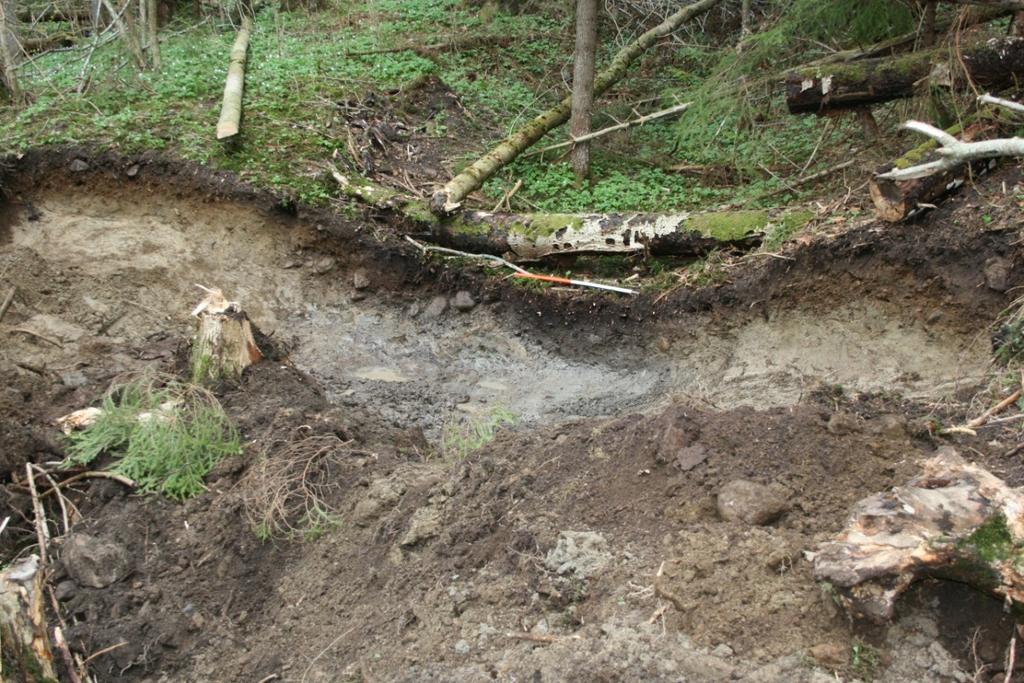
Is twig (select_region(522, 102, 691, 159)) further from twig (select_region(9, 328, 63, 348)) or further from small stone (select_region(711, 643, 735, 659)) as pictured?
small stone (select_region(711, 643, 735, 659))

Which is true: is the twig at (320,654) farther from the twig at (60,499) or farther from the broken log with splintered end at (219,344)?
the broken log with splintered end at (219,344)

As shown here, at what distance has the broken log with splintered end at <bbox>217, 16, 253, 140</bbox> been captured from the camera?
326 inches

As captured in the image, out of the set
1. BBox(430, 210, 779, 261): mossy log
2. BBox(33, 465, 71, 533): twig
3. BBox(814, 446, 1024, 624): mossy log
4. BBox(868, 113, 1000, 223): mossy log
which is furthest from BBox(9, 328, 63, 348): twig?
BBox(868, 113, 1000, 223): mossy log

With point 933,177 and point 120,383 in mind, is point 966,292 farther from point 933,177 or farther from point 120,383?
point 120,383

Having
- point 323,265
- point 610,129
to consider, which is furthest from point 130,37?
point 610,129

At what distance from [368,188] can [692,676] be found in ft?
20.4

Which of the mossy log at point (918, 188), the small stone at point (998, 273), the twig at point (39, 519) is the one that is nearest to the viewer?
the twig at point (39, 519)

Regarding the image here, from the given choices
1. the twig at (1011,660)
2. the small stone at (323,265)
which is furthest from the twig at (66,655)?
the small stone at (323,265)

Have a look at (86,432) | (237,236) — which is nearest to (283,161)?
(237,236)

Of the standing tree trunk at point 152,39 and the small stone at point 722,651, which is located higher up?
the standing tree trunk at point 152,39

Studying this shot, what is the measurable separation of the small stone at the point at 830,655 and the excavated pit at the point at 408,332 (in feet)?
8.58

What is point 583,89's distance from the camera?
8766 mm

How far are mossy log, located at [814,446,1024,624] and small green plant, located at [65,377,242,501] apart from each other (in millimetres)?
3290

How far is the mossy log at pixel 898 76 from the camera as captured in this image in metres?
6.16
